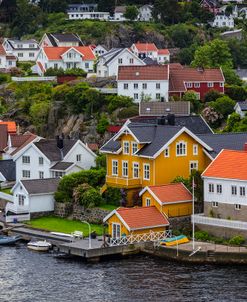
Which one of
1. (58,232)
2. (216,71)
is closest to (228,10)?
(216,71)

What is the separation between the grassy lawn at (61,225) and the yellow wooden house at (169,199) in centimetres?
363

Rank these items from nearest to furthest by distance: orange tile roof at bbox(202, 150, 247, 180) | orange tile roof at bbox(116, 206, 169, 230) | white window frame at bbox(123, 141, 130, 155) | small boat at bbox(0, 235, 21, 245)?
orange tile roof at bbox(202, 150, 247, 180) → orange tile roof at bbox(116, 206, 169, 230) → small boat at bbox(0, 235, 21, 245) → white window frame at bbox(123, 141, 130, 155)

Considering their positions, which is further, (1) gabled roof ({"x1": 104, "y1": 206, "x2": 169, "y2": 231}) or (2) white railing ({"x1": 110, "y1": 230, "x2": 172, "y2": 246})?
(1) gabled roof ({"x1": 104, "y1": 206, "x2": 169, "y2": 231})

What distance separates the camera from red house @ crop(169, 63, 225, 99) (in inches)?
3772

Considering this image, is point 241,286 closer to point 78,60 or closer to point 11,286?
point 11,286

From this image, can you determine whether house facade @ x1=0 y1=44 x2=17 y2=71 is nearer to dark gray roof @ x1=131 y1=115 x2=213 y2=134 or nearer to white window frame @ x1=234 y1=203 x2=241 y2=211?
dark gray roof @ x1=131 y1=115 x2=213 y2=134

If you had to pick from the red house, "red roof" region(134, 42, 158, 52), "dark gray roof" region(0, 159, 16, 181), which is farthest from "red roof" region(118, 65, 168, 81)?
"red roof" region(134, 42, 158, 52)

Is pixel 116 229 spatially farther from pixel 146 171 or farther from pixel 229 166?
pixel 229 166

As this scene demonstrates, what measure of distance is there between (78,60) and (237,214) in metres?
57.3

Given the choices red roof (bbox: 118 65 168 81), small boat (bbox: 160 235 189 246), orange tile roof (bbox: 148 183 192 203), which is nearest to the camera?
small boat (bbox: 160 235 189 246)

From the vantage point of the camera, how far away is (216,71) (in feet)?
319

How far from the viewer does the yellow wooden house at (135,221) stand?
60.2 metres

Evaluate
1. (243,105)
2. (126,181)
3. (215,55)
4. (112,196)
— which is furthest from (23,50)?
(126,181)

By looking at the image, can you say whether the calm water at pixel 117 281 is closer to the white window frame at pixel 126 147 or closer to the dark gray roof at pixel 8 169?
the white window frame at pixel 126 147
